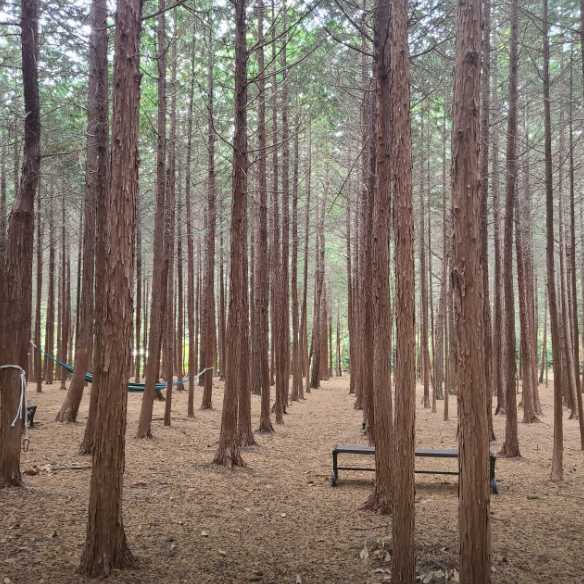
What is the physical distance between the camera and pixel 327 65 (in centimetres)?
1134

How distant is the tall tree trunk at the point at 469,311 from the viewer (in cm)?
345

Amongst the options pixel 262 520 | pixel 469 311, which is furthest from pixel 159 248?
pixel 469 311

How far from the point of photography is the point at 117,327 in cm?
385

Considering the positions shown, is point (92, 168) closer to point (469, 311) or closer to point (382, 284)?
point (382, 284)

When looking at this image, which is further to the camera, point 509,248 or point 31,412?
point 509,248

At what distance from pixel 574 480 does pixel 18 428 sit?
22.5ft

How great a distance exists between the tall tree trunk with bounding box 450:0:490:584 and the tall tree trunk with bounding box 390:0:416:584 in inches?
16.8

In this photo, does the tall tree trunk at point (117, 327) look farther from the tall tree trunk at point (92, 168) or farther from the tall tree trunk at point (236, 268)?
the tall tree trunk at point (236, 268)

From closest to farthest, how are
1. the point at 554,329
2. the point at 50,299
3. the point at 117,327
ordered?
the point at 117,327 < the point at 554,329 < the point at 50,299

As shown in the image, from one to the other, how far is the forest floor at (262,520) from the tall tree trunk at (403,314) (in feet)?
1.49

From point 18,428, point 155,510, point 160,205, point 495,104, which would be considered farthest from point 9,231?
point 495,104

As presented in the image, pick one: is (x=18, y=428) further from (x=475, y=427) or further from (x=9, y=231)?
(x=475, y=427)

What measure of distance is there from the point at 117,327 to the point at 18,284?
2.24m

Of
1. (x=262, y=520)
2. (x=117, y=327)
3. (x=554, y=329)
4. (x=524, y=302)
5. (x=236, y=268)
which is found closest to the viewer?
(x=117, y=327)
